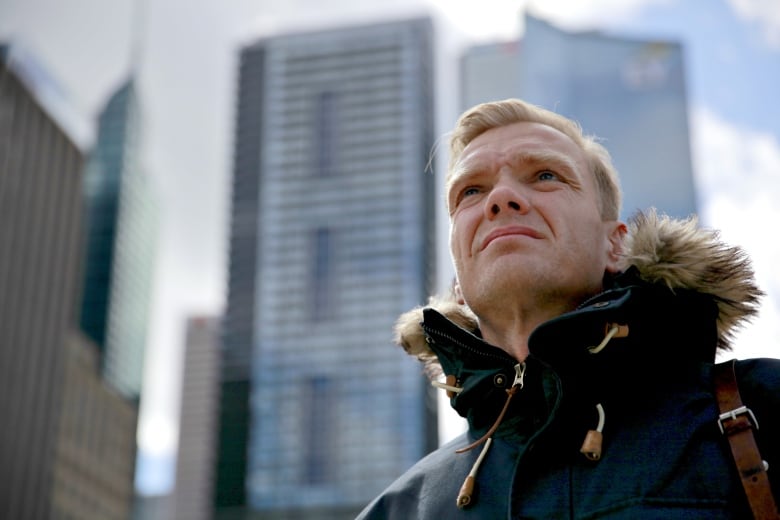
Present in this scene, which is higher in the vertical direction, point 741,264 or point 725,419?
point 741,264

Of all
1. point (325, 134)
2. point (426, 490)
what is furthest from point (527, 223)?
point (325, 134)

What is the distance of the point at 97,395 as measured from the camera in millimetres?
100125

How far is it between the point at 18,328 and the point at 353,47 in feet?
226

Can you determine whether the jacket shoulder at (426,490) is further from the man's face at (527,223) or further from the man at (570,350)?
the man's face at (527,223)

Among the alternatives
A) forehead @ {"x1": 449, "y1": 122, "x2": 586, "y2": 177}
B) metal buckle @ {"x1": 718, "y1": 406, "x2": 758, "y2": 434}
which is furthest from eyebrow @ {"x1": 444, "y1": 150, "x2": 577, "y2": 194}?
metal buckle @ {"x1": 718, "y1": 406, "x2": 758, "y2": 434}

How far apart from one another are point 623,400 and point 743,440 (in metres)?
0.33

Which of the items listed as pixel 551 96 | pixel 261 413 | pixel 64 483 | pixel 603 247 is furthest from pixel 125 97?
pixel 603 247

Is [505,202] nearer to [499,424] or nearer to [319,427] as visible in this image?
A: [499,424]

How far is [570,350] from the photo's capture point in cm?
217

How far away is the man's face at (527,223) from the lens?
242cm

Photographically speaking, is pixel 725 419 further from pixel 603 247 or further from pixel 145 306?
pixel 145 306

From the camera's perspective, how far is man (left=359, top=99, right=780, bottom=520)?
6.73ft

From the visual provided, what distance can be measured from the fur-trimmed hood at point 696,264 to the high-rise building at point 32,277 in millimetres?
78567

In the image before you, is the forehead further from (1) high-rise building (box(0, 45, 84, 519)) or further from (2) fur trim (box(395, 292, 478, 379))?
(1) high-rise building (box(0, 45, 84, 519))
